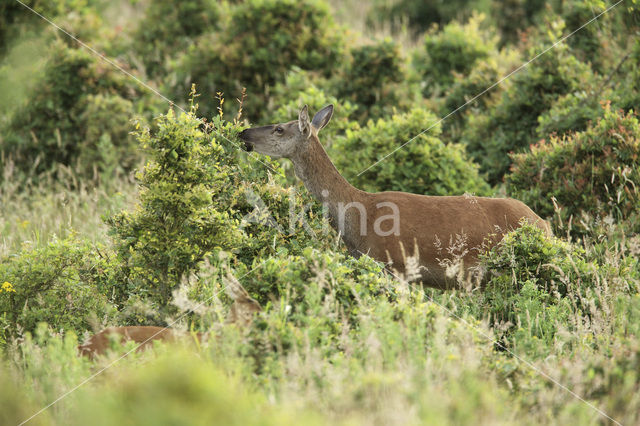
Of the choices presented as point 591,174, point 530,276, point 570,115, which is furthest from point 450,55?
point 530,276

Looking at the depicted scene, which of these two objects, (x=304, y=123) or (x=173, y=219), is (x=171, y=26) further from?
(x=173, y=219)

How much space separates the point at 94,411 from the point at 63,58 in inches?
384

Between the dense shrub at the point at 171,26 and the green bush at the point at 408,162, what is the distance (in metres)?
6.95

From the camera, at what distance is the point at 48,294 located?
18.5 ft

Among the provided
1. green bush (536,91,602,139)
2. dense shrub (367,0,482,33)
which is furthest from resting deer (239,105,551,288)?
dense shrub (367,0,482,33)

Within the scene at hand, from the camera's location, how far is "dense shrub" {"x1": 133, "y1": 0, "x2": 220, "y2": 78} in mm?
14266

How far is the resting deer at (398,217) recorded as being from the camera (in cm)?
642

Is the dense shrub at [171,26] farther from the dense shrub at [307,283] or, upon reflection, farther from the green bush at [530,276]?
the dense shrub at [307,283]


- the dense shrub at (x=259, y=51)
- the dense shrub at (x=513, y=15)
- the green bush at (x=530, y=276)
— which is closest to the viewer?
the green bush at (x=530, y=276)

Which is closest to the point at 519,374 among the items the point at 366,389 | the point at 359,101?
the point at 366,389

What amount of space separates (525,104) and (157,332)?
23.5 ft

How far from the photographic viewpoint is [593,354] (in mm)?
4773

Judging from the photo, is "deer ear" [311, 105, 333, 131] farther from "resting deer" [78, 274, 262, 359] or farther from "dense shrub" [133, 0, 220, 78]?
"dense shrub" [133, 0, 220, 78]

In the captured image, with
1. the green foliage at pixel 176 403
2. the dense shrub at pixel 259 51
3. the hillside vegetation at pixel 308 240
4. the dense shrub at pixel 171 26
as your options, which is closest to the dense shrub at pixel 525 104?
the hillside vegetation at pixel 308 240
